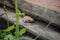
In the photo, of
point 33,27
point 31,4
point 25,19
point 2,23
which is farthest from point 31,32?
point 2,23

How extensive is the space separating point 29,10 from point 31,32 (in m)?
0.25

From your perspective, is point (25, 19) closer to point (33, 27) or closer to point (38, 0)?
point (33, 27)

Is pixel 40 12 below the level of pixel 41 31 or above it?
above

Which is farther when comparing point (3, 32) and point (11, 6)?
point (11, 6)

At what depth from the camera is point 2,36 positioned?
123 centimetres

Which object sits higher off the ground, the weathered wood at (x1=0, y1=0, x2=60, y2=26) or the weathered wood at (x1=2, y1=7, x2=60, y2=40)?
the weathered wood at (x1=0, y1=0, x2=60, y2=26)

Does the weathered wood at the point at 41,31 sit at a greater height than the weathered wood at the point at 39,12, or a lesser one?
lesser

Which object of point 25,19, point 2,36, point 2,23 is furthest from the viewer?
point 2,23

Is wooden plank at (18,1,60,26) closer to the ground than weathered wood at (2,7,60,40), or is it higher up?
higher up

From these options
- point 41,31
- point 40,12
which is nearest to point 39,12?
point 40,12

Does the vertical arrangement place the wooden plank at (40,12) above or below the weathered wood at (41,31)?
above

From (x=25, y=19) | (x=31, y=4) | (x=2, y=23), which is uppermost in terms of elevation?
(x=31, y=4)

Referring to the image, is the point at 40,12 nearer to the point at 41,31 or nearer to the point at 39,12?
the point at 39,12

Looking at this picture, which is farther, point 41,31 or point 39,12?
point 39,12
